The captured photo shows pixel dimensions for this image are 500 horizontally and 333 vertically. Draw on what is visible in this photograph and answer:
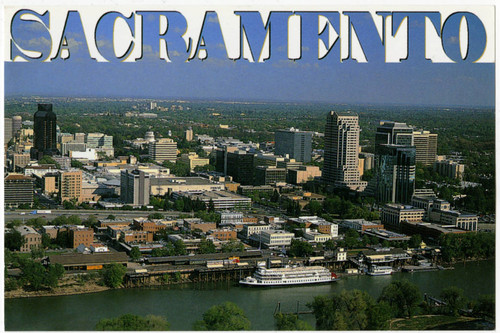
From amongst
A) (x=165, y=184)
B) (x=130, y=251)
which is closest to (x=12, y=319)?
(x=130, y=251)

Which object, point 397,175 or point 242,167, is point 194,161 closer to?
point 242,167

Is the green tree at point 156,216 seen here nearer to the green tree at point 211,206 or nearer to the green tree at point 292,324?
the green tree at point 211,206

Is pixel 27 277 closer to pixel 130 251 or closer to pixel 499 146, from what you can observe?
pixel 130 251

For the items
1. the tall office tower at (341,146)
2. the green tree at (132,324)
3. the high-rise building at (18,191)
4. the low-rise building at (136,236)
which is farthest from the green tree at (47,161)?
the green tree at (132,324)

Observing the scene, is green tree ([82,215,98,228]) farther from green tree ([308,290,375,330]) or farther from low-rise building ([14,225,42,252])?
green tree ([308,290,375,330])

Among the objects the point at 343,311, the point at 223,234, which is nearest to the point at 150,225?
the point at 223,234

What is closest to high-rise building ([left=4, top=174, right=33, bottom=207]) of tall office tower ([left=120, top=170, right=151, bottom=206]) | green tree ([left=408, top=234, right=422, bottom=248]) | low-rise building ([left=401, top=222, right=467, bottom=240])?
tall office tower ([left=120, top=170, right=151, bottom=206])

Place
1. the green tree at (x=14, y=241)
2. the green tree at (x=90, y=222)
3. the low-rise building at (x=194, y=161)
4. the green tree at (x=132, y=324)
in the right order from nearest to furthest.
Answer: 1. the green tree at (x=132, y=324)
2. the green tree at (x=14, y=241)
3. the green tree at (x=90, y=222)
4. the low-rise building at (x=194, y=161)
